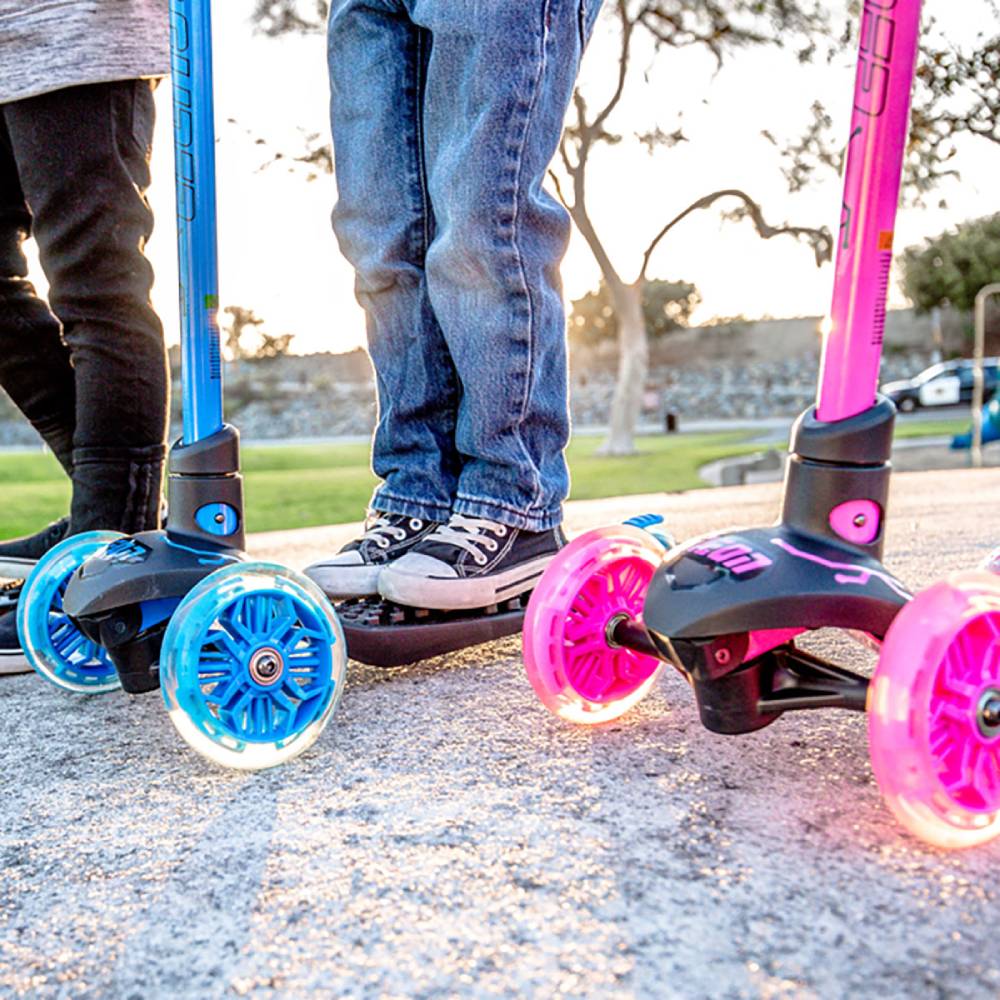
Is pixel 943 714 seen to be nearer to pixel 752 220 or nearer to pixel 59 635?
pixel 59 635

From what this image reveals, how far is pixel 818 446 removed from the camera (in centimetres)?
75

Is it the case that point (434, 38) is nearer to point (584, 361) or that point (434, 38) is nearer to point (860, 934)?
point (860, 934)

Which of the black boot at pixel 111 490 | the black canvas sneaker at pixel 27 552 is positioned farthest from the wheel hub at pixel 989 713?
the black canvas sneaker at pixel 27 552

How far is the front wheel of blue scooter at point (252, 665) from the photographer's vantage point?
82 centimetres

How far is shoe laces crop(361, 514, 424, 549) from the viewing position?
1263 mm

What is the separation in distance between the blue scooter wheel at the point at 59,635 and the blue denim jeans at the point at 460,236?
386mm

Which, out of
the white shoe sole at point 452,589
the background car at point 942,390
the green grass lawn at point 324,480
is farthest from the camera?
the background car at point 942,390

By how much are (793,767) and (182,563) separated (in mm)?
580

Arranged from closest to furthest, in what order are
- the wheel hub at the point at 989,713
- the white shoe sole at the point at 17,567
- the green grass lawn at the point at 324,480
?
the wheel hub at the point at 989,713, the white shoe sole at the point at 17,567, the green grass lawn at the point at 324,480

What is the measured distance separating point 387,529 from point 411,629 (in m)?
0.17

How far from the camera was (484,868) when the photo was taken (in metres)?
0.67

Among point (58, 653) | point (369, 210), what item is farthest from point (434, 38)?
point (58, 653)

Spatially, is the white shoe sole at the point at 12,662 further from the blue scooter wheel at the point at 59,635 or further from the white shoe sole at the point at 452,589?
the white shoe sole at the point at 452,589

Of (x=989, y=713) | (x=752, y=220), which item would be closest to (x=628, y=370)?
(x=752, y=220)
